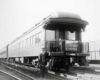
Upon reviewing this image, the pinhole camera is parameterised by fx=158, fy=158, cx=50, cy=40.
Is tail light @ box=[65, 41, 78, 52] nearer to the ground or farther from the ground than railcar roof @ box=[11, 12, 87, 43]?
nearer to the ground

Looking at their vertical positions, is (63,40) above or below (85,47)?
above

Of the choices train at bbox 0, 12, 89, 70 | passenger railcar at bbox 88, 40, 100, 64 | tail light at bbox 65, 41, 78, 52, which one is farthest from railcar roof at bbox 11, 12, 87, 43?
passenger railcar at bbox 88, 40, 100, 64

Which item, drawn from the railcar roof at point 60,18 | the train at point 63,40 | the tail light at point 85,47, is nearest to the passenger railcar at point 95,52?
the tail light at point 85,47

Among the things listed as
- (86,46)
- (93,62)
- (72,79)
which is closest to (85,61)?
(86,46)

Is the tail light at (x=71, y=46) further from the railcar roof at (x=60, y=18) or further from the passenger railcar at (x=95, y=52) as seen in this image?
the passenger railcar at (x=95, y=52)

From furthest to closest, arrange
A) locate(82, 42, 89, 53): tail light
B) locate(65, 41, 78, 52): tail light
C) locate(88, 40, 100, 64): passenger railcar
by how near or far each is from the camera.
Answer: locate(88, 40, 100, 64): passenger railcar
locate(82, 42, 89, 53): tail light
locate(65, 41, 78, 52): tail light

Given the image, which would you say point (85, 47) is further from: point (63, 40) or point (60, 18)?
point (60, 18)

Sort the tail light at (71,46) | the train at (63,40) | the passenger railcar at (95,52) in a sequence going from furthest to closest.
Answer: the passenger railcar at (95,52), the tail light at (71,46), the train at (63,40)

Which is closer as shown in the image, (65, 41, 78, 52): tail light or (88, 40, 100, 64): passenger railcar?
(65, 41, 78, 52): tail light

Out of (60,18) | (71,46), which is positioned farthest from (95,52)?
(60,18)

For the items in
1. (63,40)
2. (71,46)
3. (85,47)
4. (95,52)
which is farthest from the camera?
(95,52)

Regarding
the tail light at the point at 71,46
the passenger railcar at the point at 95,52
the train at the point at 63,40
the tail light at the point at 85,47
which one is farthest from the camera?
the passenger railcar at the point at 95,52

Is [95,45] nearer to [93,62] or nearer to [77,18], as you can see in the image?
[93,62]

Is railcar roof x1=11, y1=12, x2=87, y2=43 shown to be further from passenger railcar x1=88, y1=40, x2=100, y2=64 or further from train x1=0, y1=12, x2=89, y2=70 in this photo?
passenger railcar x1=88, y1=40, x2=100, y2=64
